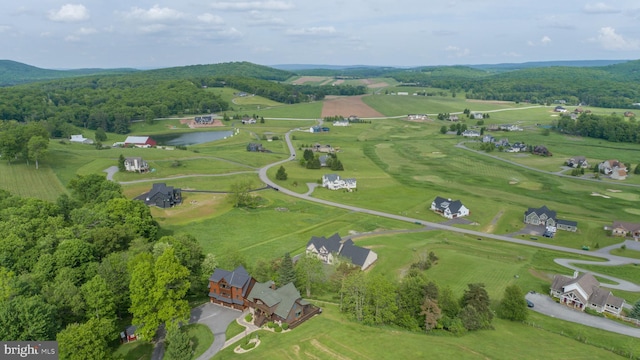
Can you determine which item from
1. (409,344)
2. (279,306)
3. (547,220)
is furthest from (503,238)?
(279,306)

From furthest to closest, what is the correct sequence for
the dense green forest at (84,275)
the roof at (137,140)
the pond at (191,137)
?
the pond at (191,137) → the roof at (137,140) → the dense green forest at (84,275)

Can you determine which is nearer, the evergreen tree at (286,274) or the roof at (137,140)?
the evergreen tree at (286,274)

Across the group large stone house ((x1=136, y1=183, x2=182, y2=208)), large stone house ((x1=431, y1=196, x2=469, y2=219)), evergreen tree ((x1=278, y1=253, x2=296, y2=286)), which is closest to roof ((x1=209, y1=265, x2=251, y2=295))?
evergreen tree ((x1=278, y1=253, x2=296, y2=286))

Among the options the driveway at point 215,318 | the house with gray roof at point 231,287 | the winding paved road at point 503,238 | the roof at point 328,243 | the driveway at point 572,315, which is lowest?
the driveway at point 572,315

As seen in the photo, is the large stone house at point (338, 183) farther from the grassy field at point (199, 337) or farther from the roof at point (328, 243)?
the grassy field at point (199, 337)

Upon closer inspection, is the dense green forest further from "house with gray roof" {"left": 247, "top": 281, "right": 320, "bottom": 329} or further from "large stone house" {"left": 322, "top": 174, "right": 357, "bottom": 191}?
"large stone house" {"left": 322, "top": 174, "right": 357, "bottom": 191}

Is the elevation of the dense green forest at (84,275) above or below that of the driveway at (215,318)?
above

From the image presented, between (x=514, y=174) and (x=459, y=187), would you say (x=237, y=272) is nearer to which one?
(x=459, y=187)

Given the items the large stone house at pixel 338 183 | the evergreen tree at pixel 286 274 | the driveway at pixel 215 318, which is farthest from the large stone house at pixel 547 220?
the driveway at pixel 215 318
